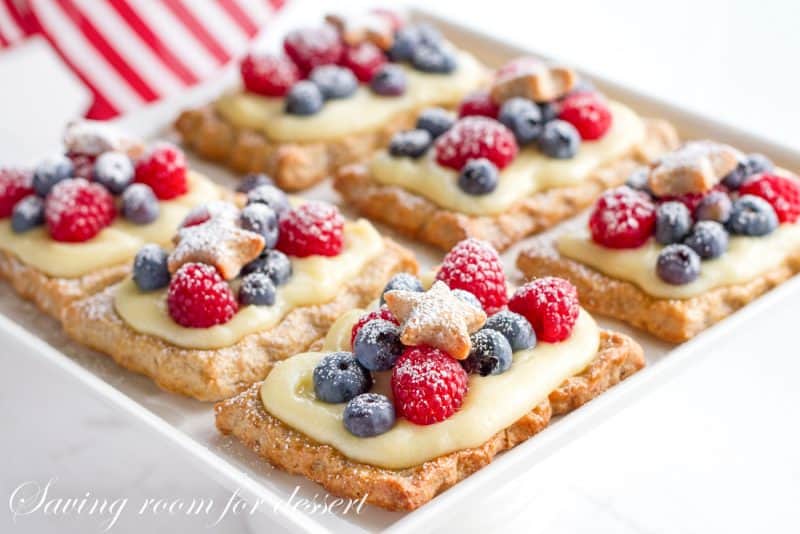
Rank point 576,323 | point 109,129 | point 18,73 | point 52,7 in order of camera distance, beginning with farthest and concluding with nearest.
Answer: point 18,73 < point 52,7 < point 109,129 < point 576,323

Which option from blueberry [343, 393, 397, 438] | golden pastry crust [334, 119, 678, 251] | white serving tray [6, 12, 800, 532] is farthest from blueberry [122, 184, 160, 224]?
blueberry [343, 393, 397, 438]

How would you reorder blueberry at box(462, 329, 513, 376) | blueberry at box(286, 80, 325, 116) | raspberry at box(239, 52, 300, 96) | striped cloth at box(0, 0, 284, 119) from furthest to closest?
striped cloth at box(0, 0, 284, 119) → raspberry at box(239, 52, 300, 96) → blueberry at box(286, 80, 325, 116) → blueberry at box(462, 329, 513, 376)

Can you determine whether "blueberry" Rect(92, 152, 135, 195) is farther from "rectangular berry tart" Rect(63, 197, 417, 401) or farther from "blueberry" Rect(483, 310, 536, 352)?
"blueberry" Rect(483, 310, 536, 352)

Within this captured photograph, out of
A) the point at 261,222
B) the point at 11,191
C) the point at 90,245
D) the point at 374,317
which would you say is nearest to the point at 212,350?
the point at 261,222

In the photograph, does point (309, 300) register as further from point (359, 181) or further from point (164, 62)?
point (164, 62)

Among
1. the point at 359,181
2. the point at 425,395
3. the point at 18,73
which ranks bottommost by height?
the point at 18,73

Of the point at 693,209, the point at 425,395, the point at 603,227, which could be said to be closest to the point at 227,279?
the point at 425,395

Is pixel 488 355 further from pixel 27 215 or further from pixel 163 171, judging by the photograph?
pixel 27 215
